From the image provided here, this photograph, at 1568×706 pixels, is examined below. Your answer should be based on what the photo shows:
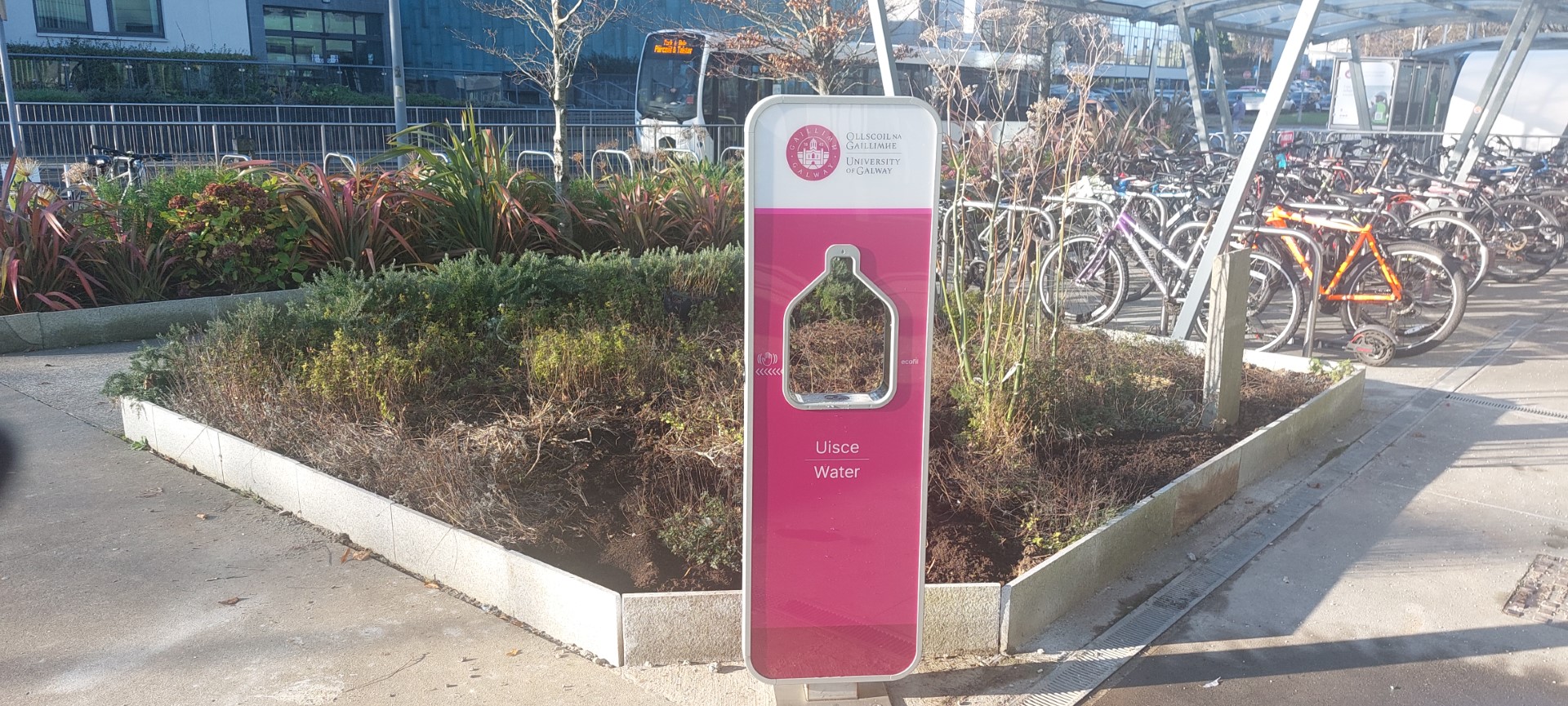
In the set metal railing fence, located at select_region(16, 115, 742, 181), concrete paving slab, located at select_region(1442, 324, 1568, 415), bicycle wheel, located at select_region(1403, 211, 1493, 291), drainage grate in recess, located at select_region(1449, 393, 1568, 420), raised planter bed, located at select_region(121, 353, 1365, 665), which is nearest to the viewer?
raised planter bed, located at select_region(121, 353, 1365, 665)

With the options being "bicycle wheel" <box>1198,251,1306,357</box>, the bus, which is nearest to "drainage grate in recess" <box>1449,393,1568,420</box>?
"bicycle wheel" <box>1198,251,1306,357</box>

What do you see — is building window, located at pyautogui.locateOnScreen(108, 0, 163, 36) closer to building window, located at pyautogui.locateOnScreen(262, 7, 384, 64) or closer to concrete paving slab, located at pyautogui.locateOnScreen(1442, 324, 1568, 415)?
building window, located at pyautogui.locateOnScreen(262, 7, 384, 64)

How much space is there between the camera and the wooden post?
18.5 feet

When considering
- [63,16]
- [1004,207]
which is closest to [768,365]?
[1004,207]

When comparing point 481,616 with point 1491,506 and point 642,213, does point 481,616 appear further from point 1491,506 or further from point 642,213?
point 642,213

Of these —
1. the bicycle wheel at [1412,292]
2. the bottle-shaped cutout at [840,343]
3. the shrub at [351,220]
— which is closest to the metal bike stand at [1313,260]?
the bicycle wheel at [1412,292]

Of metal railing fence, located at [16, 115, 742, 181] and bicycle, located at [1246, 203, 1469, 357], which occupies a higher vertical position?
metal railing fence, located at [16, 115, 742, 181]

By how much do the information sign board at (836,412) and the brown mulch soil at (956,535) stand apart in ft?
2.28

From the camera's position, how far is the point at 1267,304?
8.29m

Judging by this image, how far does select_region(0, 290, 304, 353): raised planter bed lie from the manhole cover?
22.4 ft

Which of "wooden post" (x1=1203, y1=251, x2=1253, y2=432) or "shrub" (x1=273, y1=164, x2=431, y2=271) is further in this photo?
"shrub" (x1=273, y1=164, x2=431, y2=271)

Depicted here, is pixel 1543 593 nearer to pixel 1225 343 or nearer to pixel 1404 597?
pixel 1404 597

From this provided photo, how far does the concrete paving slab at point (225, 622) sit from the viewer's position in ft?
11.3

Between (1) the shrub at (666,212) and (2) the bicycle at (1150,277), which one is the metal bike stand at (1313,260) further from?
(1) the shrub at (666,212)
